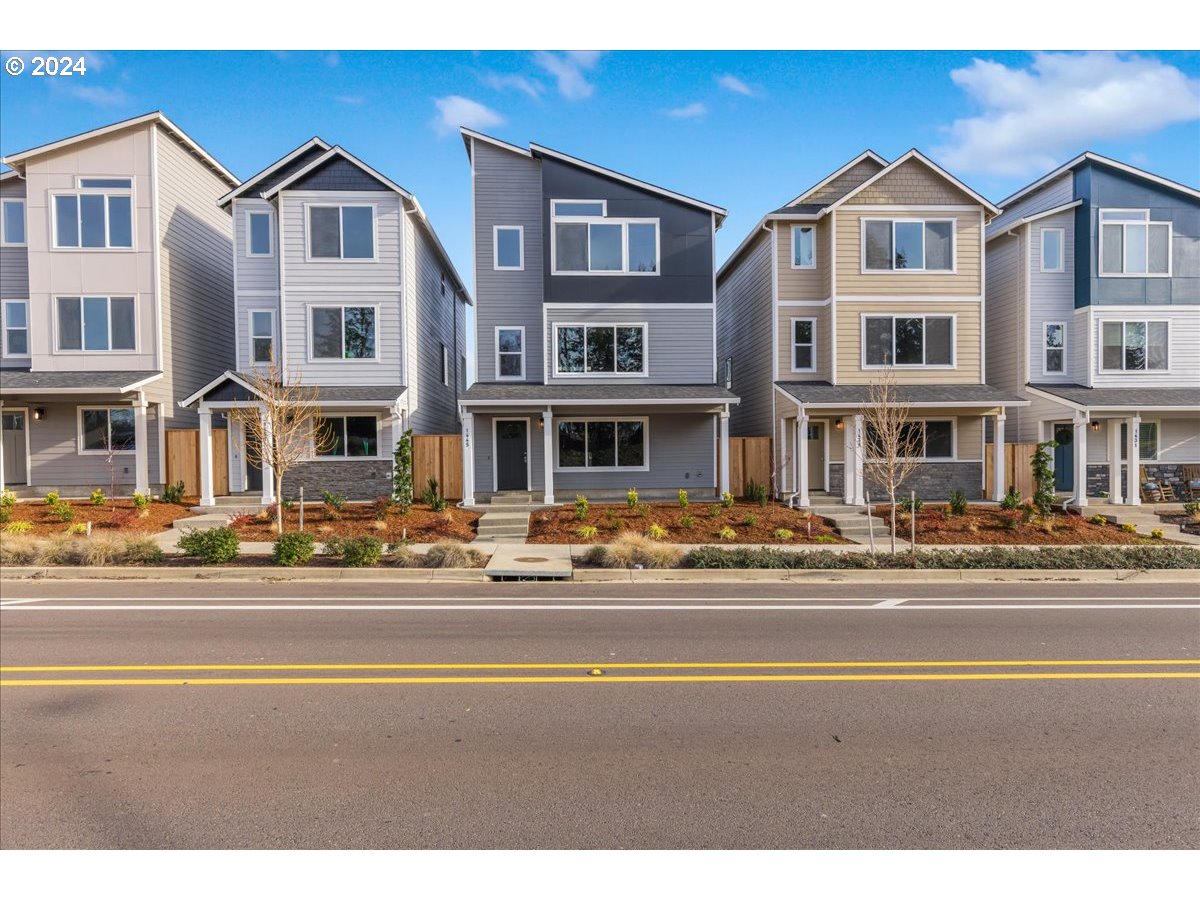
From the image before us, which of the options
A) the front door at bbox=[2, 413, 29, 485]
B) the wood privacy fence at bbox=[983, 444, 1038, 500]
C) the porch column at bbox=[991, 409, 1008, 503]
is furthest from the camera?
the front door at bbox=[2, 413, 29, 485]

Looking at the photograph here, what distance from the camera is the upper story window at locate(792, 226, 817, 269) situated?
23.7 m

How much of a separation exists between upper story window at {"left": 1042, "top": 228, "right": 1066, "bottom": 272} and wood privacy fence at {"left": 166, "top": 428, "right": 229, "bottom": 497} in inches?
1053

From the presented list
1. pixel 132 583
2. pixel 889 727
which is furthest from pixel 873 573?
pixel 132 583

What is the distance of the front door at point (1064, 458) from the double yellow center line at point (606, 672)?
18929mm

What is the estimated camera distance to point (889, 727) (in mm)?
5566

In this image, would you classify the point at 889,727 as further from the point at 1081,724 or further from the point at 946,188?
the point at 946,188

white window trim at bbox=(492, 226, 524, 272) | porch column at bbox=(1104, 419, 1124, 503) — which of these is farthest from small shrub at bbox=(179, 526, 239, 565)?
porch column at bbox=(1104, 419, 1124, 503)

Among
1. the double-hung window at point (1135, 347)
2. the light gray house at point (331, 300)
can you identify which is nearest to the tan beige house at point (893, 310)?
the double-hung window at point (1135, 347)

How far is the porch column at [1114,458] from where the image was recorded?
22.8 metres

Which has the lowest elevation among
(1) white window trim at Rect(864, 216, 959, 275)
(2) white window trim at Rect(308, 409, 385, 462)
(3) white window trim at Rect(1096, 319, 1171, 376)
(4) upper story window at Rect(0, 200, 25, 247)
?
(2) white window trim at Rect(308, 409, 385, 462)

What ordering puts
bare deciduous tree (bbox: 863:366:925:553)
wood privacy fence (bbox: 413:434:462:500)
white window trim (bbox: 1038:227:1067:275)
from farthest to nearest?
1. white window trim (bbox: 1038:227:1067:275)
2. wood privacy fence (bbox: 413:434:462:500)
3. bare deciduous tree (bbox: 863:366:925:553)

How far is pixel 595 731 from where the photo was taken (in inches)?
214

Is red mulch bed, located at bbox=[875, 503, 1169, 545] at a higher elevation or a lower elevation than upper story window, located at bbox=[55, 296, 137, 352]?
lower

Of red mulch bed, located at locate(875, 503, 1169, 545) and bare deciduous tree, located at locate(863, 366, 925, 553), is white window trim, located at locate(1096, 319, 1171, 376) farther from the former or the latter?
red mulch bed, located at locate(875, 503, 1169, 545)
